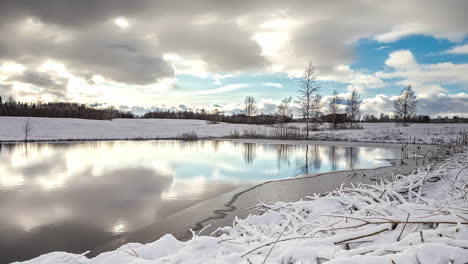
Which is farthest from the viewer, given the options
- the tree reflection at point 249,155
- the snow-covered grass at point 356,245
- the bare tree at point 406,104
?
the bare tree at point 406,104

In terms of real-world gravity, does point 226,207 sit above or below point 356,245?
below

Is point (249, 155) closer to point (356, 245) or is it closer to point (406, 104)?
point (356, 245)

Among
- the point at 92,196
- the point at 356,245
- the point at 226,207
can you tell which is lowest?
the point at 92,196

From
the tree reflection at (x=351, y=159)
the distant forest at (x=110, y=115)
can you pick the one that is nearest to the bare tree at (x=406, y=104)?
the distant forest at (x=110, y=115)

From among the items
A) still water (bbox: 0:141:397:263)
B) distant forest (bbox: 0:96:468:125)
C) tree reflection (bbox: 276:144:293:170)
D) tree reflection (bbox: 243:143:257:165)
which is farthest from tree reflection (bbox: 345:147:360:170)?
distant forest (bbox: 0:96:468:125)

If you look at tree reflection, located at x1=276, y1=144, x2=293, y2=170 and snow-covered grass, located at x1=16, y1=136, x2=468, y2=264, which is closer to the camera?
snow-covered grass, located at x1=16, y1=136, x2=468, y2=264

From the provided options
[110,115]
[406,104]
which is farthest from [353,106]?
[110,115]

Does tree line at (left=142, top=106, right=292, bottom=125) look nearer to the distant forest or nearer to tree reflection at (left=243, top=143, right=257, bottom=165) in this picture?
the distant forest

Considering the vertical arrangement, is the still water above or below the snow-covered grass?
below

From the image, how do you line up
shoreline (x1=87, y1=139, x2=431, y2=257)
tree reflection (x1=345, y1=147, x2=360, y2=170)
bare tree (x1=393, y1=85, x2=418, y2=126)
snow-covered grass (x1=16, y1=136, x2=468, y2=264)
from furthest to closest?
1. bare tree (x1=393, y1=85, x2=418, y2=126)
2. tree reflection (x1=345, y1=147, x2=360, y2=170)
3. shoreline (x1=87, y1=139, x2=431, y2=257)
4. snow-covered grass (x1=16, y1=136, x2=468, y2=264)

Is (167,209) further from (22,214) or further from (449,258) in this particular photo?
(449,258)

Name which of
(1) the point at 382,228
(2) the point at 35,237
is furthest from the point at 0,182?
(1) the point at 382,228

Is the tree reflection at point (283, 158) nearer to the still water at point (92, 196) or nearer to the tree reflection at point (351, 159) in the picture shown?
the still water at point (92, 196)

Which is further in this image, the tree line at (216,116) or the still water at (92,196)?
the tree line at (216,116)
